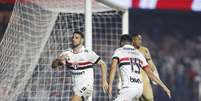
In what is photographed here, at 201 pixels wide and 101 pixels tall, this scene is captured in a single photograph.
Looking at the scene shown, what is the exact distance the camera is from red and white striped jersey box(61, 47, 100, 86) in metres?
13.0

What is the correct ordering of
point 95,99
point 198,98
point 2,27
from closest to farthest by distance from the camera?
point 95,99 < point 2,27 < point 198,98

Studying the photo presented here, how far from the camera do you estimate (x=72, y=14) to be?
15062 mm

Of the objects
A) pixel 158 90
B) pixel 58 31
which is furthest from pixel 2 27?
pixel 58 31

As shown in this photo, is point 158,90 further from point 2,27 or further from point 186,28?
point 2,27

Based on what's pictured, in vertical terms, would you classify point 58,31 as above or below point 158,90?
above

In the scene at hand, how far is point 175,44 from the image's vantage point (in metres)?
27.0

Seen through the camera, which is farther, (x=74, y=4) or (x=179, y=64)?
(x=179, y=64)

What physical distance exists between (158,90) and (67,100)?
420 inches

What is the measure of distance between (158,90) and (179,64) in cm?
147

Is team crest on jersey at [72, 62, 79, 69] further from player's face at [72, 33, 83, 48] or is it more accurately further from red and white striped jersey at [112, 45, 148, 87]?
red and white striped jersey at [112, 45, 148, 87]

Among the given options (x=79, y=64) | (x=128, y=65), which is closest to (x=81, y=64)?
(x=79, y=64)

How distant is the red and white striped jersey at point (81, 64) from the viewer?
1295cm

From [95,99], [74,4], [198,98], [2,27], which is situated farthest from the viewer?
[198,98]

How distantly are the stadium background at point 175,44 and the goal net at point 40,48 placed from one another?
10.3 meters
